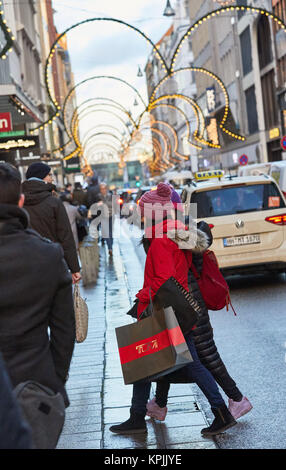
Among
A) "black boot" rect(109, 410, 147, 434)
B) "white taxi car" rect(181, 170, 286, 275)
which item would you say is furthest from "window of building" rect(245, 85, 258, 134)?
"black boot" rect(109, 410, 147, 434)

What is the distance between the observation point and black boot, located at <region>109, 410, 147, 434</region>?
6.46 metres

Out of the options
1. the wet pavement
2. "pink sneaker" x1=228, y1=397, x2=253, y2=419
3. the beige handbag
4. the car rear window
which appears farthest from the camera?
the car rear window

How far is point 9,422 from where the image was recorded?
2619 mm

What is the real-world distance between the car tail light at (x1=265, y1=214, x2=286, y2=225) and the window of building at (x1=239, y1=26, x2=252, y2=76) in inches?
1850

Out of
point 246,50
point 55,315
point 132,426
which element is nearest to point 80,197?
point 132,426

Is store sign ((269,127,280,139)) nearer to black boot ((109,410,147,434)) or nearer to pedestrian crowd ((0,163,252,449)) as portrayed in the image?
pedestrian crowd ((0,163,252,449))

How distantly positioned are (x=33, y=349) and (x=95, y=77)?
2931cm

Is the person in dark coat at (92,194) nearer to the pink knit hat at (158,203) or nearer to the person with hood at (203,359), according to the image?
the person with hood at (203,359)

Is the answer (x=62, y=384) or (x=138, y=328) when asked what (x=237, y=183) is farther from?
(x=62, y=384)

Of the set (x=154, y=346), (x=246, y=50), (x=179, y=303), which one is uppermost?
(x=246, y=50)

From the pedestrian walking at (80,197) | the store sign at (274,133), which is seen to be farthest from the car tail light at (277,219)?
the store sign at (274,133)

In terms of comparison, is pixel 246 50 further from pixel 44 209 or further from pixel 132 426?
pixel 132 426

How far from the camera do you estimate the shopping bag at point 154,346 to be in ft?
19.2

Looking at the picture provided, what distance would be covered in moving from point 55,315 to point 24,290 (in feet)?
0.83
